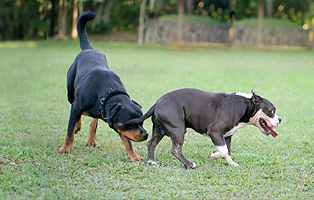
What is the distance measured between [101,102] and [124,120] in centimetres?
44

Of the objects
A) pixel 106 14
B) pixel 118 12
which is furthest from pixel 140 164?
pixel 118 12

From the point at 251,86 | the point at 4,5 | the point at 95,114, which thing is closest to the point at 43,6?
the point at 4,5

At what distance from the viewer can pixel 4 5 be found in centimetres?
3161

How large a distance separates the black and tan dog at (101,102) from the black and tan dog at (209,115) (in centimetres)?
19

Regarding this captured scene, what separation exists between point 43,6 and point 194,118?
108 feet

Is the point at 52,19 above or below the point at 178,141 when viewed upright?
below

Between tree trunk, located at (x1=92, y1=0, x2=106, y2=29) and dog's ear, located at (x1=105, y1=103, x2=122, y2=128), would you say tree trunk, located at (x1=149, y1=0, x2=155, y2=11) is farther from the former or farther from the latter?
dog's ear, located at (x1=105, y1=103, x2=122, y2=128)

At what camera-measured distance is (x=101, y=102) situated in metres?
4.95

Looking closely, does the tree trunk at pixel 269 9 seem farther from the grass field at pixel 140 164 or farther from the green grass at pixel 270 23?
the grass field at pixel 140 164

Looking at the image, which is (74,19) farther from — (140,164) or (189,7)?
(140,164)

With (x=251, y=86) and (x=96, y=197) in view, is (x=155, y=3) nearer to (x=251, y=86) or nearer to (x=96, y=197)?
(x=251, y=86)

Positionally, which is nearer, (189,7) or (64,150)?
(64,150)

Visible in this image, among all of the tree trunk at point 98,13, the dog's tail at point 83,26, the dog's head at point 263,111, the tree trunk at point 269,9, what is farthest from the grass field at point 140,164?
the tree trunk at point 269,9

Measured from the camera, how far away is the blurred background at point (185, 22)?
33406mm
